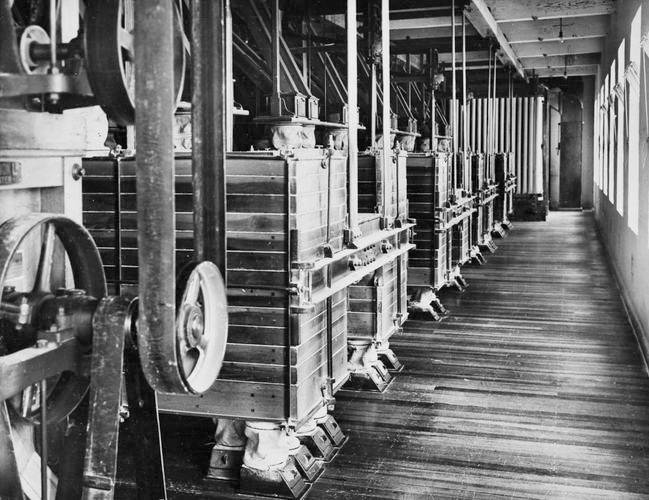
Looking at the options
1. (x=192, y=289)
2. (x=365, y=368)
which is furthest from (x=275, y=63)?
(x=192, y=289)

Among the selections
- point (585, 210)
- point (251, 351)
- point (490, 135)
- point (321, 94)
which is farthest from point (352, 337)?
point (585, 210)

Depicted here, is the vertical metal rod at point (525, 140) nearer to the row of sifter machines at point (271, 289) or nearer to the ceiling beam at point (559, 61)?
the ceiling beam at point (559, 61)

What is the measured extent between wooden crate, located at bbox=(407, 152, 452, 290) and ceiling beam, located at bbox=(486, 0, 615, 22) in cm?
435

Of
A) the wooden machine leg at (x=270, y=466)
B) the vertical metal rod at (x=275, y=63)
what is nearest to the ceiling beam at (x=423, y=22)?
the vertical metal rod at (x=275, y=63)

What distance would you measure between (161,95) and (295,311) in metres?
1.86

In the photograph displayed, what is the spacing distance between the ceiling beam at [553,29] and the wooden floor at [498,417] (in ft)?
19.7

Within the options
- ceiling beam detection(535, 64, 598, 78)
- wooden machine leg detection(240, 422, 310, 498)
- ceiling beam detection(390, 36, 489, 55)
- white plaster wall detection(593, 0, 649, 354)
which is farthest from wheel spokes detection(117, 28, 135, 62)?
ceiling beam detection(535, 64, 598, 78)

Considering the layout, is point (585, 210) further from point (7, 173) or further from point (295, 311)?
point (7, 173)

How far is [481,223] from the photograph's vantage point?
10797 mm

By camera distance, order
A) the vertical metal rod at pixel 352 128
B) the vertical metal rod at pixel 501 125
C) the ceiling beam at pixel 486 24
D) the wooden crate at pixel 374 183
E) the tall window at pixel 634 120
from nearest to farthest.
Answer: the vertical metal rod at pixel 352 128 < the wooden crate at pixel 374 183 < the tall window at pixel 634 120 < the ceiling beam at pixel 486 24 < the vertical metal rod at pixel 501 125

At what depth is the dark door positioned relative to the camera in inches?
804

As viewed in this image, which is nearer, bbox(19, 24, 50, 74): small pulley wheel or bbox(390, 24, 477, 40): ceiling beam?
bbox(19, 24, 50, 74): small pulley wheel

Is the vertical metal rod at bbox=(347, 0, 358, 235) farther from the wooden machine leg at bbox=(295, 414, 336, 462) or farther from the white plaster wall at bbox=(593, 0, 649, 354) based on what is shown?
the white plaster wall at bbox=(593, 0, 649, 354)

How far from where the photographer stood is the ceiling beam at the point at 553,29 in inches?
479
